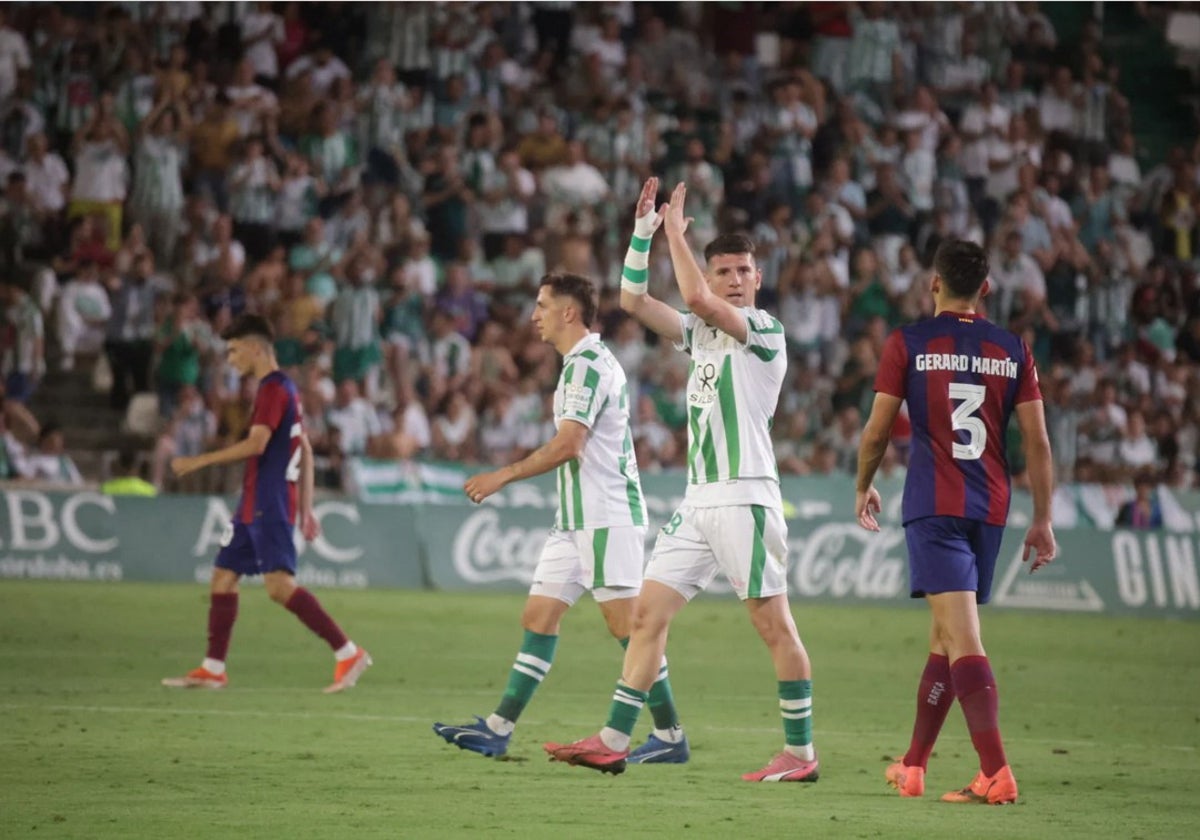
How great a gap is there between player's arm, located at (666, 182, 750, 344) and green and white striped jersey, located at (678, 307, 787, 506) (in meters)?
0.12

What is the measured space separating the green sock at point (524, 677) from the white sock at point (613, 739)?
752 mm

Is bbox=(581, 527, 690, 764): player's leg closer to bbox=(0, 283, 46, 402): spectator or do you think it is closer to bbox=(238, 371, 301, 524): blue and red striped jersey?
bbox=(238, 371, 301, 524): blue and red striped jersey

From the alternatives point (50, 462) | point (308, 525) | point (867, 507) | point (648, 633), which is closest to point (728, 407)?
point (867, 507)

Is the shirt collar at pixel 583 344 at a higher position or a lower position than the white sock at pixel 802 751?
higher

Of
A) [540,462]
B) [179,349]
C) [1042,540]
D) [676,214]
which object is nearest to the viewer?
[1042,540]

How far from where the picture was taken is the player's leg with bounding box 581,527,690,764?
9797mm

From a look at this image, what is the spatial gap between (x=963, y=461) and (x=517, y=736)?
11.2ft

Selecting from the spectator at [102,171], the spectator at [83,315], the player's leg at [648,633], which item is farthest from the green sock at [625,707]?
the spectator at [102,171]

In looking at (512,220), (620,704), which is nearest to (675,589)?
(620,704)

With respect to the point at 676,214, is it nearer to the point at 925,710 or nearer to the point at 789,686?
the point at 789,686

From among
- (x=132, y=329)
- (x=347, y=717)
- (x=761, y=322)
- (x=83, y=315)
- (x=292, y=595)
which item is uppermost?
(x=83, y=315)

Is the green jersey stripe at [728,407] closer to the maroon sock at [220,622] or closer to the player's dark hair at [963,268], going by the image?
the player's dark hair at [963,268]

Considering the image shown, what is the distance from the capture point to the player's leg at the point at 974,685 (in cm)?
827

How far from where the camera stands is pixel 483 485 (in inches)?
362
